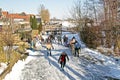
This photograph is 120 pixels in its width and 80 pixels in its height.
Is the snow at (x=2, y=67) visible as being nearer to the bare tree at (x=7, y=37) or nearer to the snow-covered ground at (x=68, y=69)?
the snow-covered ground at (x=68, y=69)

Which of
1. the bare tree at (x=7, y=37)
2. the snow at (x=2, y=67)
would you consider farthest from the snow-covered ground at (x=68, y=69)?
the bare tree at (x=7, y=37)

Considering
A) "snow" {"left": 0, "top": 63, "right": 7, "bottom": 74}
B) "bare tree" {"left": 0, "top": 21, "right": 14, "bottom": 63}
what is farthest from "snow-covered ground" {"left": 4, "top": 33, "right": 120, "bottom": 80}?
"bare tree" {"left": 0, "top": 21, "right": 14, "bottom": 63}

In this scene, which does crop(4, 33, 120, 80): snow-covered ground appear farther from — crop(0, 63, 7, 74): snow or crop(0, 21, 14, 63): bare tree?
crop(0, 21, 14, 63): bare tree

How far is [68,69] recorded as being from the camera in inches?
712

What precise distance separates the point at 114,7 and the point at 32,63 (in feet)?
46.1

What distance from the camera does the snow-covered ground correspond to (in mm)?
16078

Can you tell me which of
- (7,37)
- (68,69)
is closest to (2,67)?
(68,69)

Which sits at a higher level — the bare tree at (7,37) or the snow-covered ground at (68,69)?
the bare tree at (7,37)

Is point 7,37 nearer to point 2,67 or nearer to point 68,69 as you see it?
point 2,67

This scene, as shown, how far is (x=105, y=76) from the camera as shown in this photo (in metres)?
16.8

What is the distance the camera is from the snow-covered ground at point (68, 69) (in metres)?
16.1

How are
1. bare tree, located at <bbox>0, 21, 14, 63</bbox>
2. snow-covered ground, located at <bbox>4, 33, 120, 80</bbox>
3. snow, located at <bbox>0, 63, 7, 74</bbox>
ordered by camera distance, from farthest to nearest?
bare tree, located at <bbox>0, 21, 14, 63</bbox>, snow, located at <bbox>0, 63, 7, 74</bbox>, snow-covered ground, located at <bbox>4, 33, 120, 80</bbox>

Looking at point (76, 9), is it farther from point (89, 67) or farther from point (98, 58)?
point (89, 67)

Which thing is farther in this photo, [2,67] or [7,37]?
[7,37]
